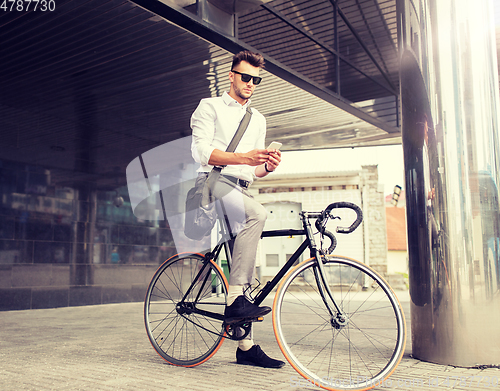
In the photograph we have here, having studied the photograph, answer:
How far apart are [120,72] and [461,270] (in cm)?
536

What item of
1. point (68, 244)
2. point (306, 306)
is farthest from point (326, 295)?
point (68, 244)

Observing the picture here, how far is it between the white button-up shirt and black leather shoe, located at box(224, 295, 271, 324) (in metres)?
0.81

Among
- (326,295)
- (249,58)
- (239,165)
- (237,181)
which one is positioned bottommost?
(326,295)

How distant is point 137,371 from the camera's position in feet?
10.7

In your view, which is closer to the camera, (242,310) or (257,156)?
(257,156)

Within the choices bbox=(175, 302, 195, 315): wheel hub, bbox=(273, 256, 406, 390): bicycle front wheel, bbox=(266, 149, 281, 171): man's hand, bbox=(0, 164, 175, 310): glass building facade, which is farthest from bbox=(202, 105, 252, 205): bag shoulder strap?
bbox=(0, 164, 175, 310): glass building facade

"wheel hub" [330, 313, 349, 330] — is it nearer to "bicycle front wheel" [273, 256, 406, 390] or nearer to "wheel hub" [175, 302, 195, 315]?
"bicycle front wheel" [273, 256, 406, 390]

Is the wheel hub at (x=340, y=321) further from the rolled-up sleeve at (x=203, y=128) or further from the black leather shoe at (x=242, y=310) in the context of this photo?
the rolled-up sleeve at (x=203, y=128)

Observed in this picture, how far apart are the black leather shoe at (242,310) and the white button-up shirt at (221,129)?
2.65ft

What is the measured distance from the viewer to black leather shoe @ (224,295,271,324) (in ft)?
9.41

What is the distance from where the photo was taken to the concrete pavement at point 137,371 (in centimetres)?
281

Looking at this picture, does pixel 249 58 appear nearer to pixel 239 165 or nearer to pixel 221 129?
pixel 221 129

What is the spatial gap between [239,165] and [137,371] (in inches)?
61.8

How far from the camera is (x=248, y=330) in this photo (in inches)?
122
